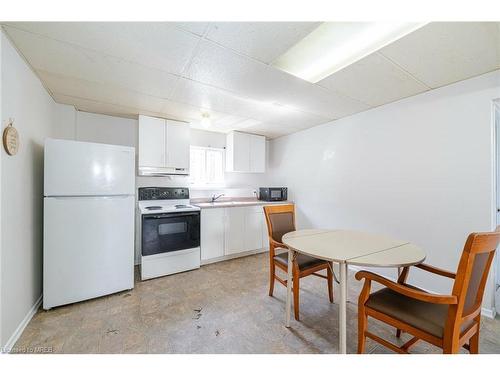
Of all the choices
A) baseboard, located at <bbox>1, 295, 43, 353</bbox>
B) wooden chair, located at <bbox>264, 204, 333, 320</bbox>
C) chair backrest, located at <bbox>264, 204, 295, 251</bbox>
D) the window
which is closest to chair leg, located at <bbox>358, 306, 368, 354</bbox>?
wooden chair, located at <bbox>264, 204, 333, 320</bbox>

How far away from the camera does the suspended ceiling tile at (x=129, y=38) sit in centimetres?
127

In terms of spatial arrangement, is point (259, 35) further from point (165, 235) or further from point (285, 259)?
point (165, 235)

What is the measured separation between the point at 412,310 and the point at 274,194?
2.80m

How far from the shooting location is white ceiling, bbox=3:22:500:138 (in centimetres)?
133

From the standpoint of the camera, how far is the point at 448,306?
3.59ft

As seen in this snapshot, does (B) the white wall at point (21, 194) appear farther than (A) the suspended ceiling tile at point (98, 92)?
No

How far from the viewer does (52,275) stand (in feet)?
6.23

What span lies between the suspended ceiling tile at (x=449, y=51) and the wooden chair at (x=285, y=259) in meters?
1.74

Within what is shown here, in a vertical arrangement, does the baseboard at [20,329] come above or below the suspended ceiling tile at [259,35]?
below

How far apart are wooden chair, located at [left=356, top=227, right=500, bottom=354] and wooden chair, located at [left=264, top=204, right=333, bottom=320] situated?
0.59m

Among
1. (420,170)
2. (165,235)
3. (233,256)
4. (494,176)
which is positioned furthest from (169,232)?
(494,176)

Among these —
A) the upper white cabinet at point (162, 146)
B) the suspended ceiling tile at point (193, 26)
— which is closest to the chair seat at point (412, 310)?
the suspended ceiling tile at point (193, 26)

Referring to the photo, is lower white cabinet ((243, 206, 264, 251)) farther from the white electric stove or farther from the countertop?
the white electric stove

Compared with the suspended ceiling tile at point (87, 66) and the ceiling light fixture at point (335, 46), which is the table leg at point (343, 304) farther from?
the suspended ceiling tile at point (87, 66)
